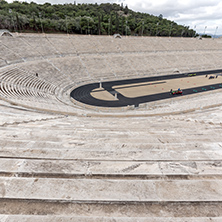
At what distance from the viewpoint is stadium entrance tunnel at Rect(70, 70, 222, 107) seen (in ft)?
91.1

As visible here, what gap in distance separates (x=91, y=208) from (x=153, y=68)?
159 feet

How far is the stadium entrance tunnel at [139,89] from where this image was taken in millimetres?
27758

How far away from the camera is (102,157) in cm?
376

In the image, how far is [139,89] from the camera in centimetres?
3353

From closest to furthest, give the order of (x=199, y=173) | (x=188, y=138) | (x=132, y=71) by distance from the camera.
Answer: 1. (x=199, y=173)
2. (x=188, y=138)
3. (x=132, y=71)

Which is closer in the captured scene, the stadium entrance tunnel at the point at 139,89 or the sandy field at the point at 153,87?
the stadium entrance tunnel at the point at 139,89

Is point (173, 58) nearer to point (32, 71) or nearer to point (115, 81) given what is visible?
point (115, 81)

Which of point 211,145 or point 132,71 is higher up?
point 211,145

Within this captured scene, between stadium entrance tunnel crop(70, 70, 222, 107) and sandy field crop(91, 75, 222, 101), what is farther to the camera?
sandy field crop(91, 75, 222, 101)

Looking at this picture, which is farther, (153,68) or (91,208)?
(153,68)

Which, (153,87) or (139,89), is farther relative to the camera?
(153,87)

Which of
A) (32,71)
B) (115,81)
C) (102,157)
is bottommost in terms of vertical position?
(115,81)

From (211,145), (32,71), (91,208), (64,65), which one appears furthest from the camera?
(64,65)

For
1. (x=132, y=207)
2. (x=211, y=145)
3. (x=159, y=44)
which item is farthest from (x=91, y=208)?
(x=159, y=44)
